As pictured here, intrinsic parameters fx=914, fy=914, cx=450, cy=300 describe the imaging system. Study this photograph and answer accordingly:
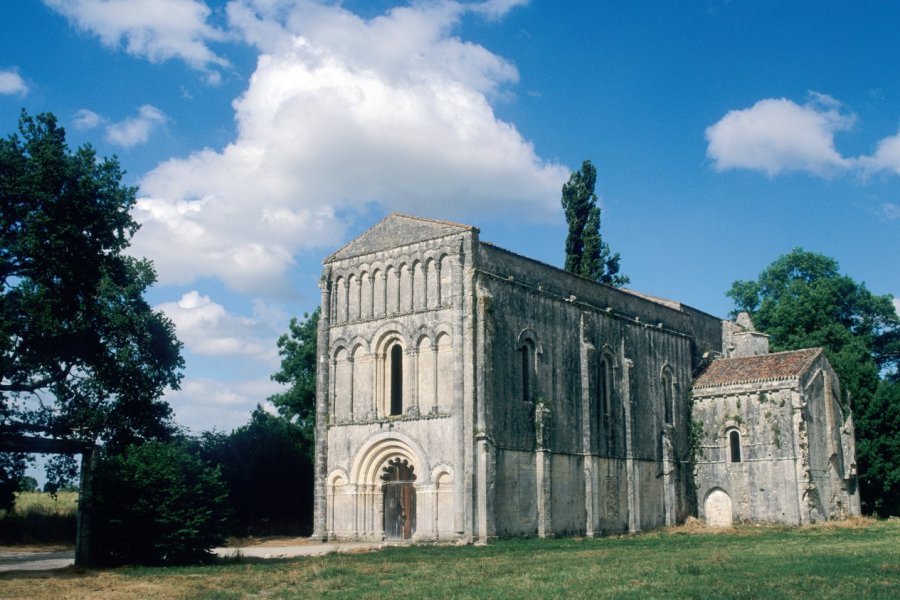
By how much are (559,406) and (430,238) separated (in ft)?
30.2

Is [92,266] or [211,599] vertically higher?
[92,266]

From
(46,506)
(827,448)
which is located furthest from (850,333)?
(46,506)

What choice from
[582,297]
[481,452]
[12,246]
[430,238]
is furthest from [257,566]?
[582,297]

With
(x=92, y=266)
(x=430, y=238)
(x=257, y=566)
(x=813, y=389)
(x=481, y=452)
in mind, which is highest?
(x=430, y=238)

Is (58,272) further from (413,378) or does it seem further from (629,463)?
(629,463)

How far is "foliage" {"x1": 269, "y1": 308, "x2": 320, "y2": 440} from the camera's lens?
5156 cm

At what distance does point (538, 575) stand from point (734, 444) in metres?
29.2

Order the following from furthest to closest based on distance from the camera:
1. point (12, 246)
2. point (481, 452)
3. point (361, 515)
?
point (361, 515) < point (481, 452) < point (12, 246)

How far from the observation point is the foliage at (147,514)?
2627cm

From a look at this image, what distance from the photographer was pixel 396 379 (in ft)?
124

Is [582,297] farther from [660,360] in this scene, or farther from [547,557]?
[547,557]

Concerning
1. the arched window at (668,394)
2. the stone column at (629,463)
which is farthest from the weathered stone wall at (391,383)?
the arched window at (668,394)

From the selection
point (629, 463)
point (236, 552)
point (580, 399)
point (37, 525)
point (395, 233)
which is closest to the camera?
point (236, 552)

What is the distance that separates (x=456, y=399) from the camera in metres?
34.9
